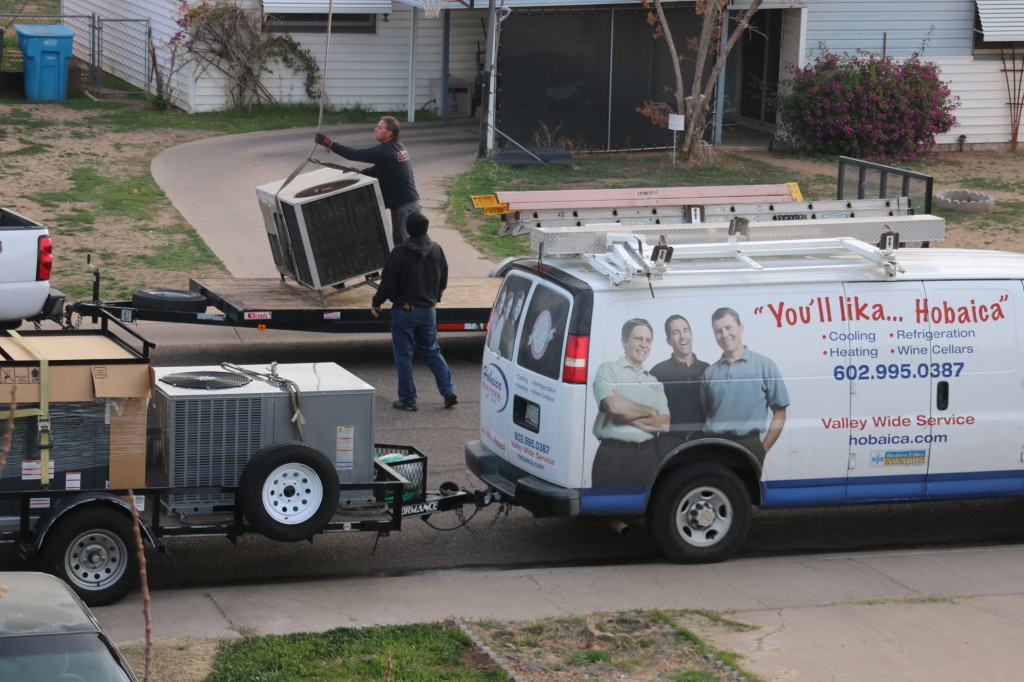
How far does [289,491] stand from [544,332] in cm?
181

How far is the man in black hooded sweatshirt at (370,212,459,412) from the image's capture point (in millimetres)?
11711

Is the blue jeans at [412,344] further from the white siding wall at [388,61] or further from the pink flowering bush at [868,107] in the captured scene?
the white siding wall at [388,61]

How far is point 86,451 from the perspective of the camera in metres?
7.70

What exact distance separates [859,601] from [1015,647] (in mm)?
930

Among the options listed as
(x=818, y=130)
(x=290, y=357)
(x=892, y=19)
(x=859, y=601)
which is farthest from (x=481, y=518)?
(x=892, y=19)

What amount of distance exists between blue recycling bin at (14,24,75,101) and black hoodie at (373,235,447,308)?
63.1 ft

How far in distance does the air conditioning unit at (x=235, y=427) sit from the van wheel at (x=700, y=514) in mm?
1806

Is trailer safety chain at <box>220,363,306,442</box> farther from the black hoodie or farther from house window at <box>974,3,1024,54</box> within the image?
house window at <box>974,3,1024,54</box>

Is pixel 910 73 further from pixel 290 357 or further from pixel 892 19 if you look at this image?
pixel 290 357

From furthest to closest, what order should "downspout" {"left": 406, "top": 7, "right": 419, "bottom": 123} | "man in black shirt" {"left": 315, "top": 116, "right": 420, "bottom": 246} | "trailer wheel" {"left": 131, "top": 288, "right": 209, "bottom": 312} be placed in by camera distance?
"downspout" {"left": 406, "top": 7, "right": 419, "bottom": 123}, "man in black shirt" {"left": 315, "top": 116, "right": 420, "bottom": 246}, "trailer wheel" {"left": 131, "top": 288, "right": 209, "bottom": 312}

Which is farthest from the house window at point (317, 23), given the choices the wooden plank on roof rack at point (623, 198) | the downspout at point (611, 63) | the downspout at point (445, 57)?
the wooden plank on roof rack at point (623, 198)

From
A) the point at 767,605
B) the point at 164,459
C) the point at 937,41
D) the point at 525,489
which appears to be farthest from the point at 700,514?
the point at 937,41

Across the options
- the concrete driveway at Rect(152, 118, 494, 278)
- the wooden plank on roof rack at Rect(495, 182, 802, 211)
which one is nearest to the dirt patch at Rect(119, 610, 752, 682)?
the wooden plank on roof rack at Rect(495, 182, 802, 211)

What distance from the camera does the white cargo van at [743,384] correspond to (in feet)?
27.2
